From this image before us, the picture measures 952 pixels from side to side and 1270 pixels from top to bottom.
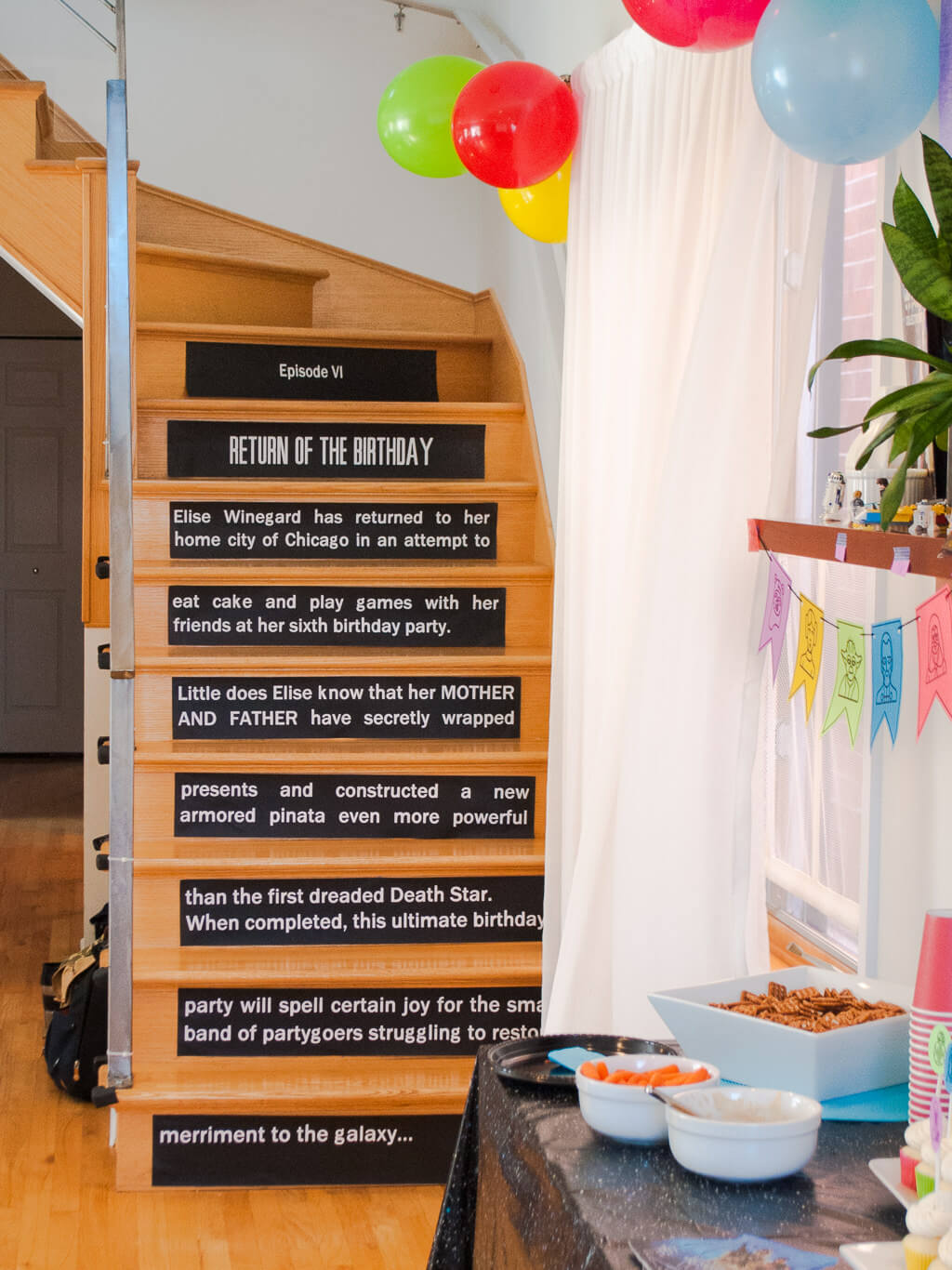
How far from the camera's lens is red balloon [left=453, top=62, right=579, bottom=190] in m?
2.67

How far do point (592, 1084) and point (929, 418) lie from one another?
75cm

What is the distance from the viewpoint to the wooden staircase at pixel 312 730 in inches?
118

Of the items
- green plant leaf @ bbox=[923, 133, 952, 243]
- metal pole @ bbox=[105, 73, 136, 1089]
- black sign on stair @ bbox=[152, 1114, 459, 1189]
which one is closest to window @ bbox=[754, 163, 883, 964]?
green plant leaf @ bbox=[923, 133, 952, 243]

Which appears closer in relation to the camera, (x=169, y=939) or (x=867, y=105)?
(x=867, y=105)

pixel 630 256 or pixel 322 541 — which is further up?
pixel 630 256

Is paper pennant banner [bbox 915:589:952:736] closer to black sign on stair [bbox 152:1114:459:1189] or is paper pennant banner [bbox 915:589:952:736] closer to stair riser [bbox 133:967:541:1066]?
stair riser [bbox 133:967:541:1066]

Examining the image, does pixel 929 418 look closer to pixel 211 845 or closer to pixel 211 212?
pixel 211 845

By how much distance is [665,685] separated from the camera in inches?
90.9

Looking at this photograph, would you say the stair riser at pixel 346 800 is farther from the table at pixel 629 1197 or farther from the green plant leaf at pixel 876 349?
the green plant leaf at pixel 876 349

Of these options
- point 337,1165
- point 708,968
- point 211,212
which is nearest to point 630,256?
point 708,968

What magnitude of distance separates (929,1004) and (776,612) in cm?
90

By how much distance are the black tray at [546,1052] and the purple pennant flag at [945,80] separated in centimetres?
116

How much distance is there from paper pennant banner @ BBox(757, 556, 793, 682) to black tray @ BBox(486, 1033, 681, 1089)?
0.69m

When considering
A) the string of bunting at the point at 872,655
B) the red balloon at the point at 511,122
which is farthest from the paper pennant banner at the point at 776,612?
the red balloon at the point at 511,122
